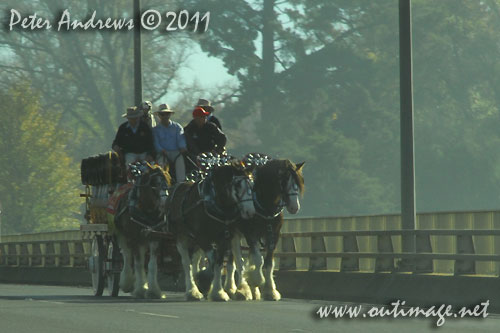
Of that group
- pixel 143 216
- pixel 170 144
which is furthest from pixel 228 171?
pixel 170 144

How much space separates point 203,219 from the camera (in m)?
22.2

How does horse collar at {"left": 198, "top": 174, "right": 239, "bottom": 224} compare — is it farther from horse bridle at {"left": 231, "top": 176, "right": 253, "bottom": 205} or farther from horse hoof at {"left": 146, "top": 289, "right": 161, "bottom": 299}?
horse hoof at {"left": 146, "top": 289, "right": 161, "bottom": 299}

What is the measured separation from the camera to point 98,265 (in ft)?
81.5

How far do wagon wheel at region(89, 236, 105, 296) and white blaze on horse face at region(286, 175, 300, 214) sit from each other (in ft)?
14.6

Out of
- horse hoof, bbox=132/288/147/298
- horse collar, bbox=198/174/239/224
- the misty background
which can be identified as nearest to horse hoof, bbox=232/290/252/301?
horse collar, bbox=198/174/239/224

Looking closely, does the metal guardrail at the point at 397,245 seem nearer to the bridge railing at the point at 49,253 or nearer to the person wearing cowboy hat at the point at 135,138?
the person wearing cowboy hat at the point at 135,138

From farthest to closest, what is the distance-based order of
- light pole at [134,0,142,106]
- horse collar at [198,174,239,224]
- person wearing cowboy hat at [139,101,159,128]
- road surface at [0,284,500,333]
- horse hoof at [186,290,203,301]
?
light pole at [134,0,142,106] < person wearing cowboy hat at [139,101,159,128] < horse hoof at [186,290,203,301] < horse collar at [198,174,239,224] < road surface at [0,284,500,333]

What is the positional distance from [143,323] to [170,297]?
721cm

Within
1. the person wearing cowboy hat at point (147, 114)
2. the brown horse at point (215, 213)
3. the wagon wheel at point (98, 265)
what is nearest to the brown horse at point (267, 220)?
the brown horse at point (215, 213)

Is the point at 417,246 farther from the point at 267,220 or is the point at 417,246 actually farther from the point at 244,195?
the point at 244,195

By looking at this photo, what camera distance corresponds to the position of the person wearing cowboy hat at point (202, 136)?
24.8 metres

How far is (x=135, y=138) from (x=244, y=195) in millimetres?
3884

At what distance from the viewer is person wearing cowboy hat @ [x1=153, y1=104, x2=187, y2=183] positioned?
977 inches

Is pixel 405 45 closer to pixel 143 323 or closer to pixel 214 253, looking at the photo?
pixel 214 253
